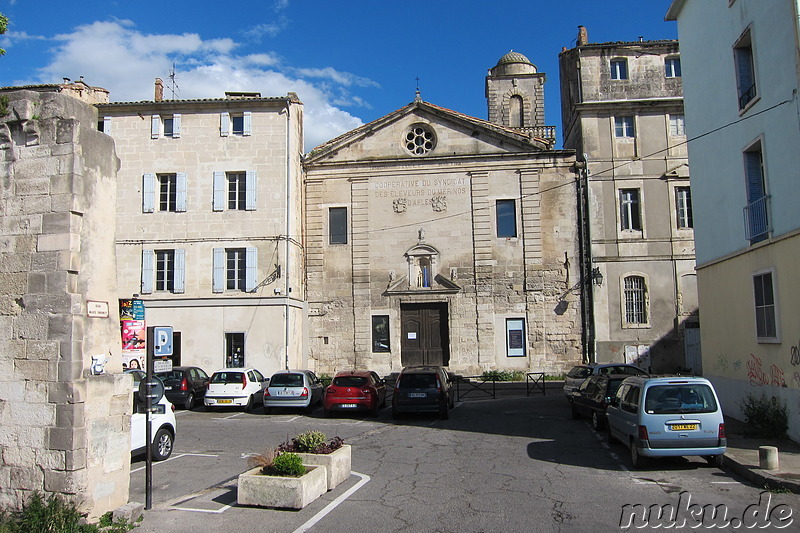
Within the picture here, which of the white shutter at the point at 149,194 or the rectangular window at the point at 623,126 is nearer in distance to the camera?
the white shutter at the point at 149,194

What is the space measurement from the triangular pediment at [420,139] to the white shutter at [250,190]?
3.28 metres

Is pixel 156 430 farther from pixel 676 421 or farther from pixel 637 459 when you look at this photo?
pixel 676 421

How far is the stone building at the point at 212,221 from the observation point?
26.4 metres

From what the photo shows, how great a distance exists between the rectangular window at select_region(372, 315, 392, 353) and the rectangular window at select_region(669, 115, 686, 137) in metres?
14.8

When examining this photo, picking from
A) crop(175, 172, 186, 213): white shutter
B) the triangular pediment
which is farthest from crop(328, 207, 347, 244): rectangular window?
crop(175, 172, 186, 213): white shutter

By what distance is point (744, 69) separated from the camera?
15.6 meters

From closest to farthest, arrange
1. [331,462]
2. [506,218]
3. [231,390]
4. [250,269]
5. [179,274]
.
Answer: [331,462], [231,390], [250,269], [179,274], [506,218]

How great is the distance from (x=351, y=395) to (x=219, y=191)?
41.3ft

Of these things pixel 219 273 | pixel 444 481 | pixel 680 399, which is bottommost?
pixel 444 481

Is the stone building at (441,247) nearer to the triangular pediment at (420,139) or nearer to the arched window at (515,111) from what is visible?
the triangular pediment at (420,139)

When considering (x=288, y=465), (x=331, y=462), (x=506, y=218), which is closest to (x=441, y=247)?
(x=506, y=218)

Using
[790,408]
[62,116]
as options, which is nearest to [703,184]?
[790,408]

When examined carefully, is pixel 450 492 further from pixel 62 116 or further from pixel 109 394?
pixel 62 116

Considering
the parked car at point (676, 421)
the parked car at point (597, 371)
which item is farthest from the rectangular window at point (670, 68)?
the parked car at point (676, 421)
